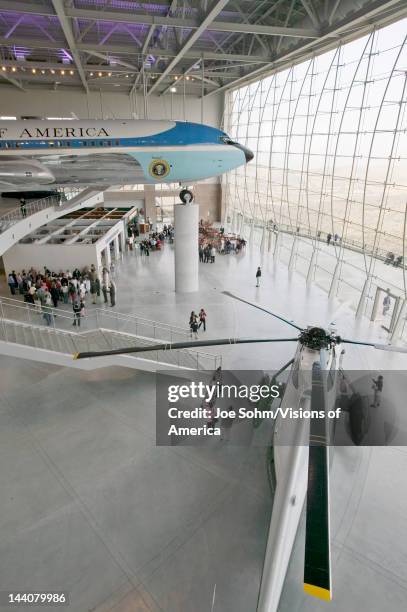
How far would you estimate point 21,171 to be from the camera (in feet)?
42.9

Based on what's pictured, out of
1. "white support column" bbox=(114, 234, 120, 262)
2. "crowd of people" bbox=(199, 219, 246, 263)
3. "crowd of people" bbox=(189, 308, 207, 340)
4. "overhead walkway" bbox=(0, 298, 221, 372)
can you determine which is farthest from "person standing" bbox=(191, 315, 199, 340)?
"white support column" bbox=(114, 234, 120, 262)

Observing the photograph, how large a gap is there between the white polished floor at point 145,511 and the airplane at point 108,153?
7.63 meters

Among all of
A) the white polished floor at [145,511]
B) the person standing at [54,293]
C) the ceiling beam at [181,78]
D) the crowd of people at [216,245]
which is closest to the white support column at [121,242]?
the crowd of people at [216,245]

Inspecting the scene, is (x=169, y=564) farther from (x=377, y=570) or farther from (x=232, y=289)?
(x=232, y=289)

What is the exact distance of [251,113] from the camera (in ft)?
90.3

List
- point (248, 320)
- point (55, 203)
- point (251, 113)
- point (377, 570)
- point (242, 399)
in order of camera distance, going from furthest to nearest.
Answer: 1. point (251, 113)
2. point (55, 203)
3. point (248, 320)
4. point (242, 399)
5. point (377, 570)

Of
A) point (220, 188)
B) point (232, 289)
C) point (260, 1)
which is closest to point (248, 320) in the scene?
point (232, 289)

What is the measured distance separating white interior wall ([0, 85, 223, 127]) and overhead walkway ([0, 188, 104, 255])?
1455 cm

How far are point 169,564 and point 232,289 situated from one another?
13218mm

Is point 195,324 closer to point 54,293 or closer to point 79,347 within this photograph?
point 79,347

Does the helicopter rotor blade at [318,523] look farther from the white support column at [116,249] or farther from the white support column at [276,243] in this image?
the white support column at [116,249]

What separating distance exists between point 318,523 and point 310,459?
909 millimetres

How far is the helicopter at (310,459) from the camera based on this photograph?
11.8 ft

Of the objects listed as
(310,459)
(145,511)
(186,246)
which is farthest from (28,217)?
(310,459)
